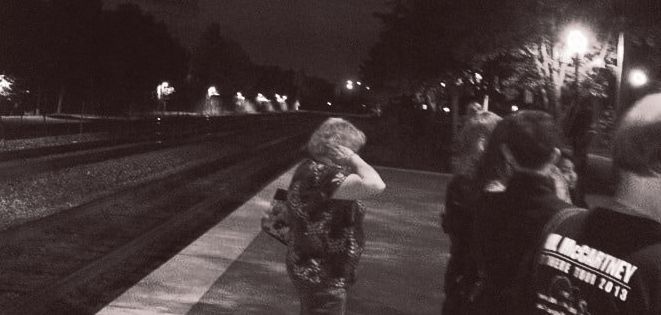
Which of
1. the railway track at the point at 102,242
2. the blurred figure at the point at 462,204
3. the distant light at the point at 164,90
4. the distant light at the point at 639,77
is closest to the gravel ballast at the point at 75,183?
the railway track at the point at 102,242

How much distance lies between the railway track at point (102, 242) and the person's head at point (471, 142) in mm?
3992

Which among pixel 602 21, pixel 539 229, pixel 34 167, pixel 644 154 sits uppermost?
pixel 602 21

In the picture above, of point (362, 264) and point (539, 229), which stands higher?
point (539, 229)

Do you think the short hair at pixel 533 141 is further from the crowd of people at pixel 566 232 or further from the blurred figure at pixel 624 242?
the blurred figure at pixel 624 242

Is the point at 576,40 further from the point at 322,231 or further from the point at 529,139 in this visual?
the point at 529,139

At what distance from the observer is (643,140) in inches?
84.8

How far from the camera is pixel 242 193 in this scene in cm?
2025

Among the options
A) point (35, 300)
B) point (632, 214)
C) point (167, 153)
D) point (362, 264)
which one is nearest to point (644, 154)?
point (632, 214)

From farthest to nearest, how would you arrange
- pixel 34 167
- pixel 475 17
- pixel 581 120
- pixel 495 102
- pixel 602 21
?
pixel 495 102 < pixel 475 17 < pixel 602 21 < pixel 34 167 < pixel 581 120

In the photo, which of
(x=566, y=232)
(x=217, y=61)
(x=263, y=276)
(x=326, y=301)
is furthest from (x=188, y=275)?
(x=217, y=61)

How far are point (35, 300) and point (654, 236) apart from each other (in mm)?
6928

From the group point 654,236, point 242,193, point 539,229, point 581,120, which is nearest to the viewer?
point 654,236

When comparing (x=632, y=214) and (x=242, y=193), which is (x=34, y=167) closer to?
(x=242, y=193)

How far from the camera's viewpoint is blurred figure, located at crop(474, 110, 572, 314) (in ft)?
9.69
